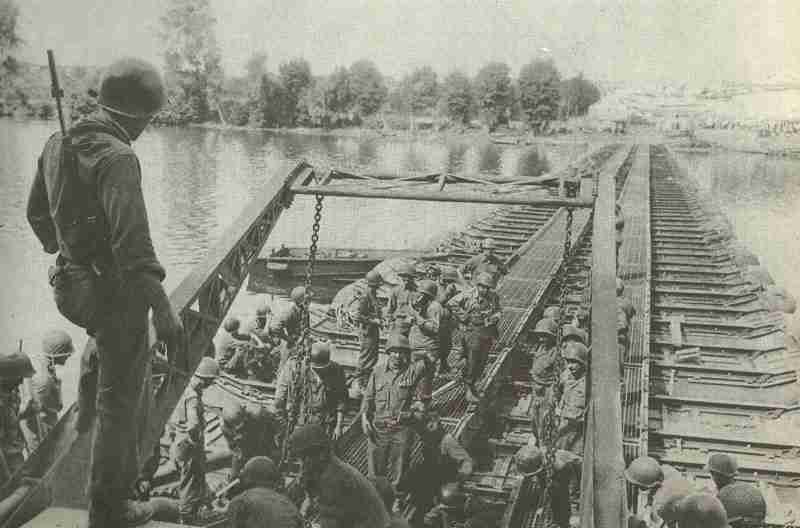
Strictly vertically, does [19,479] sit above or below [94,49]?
below

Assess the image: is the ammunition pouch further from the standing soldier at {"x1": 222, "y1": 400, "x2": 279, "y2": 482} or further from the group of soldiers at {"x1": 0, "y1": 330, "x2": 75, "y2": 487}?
the standing soldier at {"x1": 222, "y1": 400, "x2": 279, "y2": 482}

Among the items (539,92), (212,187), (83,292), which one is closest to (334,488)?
(83,292)

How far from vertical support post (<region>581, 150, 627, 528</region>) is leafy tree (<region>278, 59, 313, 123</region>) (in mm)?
5972

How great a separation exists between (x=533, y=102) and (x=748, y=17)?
10128mm

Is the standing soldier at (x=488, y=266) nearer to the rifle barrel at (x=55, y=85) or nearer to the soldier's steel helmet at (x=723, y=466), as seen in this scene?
the soldier's steel helmet at (x=723, y=466)

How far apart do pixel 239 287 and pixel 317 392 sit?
6.88ft

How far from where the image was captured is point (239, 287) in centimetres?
583

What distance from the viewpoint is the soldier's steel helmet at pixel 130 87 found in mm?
3447

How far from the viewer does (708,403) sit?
9992 millimetres

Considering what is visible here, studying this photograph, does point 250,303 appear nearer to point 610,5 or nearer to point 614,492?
point 610,5

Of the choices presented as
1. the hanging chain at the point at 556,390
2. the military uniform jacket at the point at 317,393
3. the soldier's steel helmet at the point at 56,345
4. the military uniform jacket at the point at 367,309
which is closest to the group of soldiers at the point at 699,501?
the hanging chain at the point at 556,390

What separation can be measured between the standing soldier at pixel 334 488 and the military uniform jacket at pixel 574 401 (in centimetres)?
342

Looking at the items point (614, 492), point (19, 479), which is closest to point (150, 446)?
point (19, 479)

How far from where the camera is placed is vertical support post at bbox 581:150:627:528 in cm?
404
